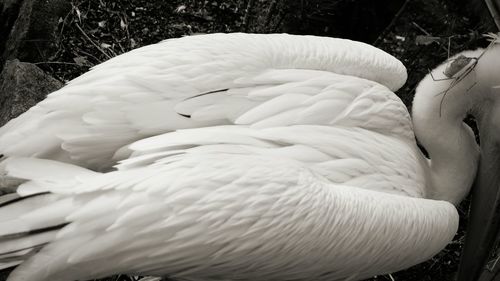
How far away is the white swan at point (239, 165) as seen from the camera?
2.25 meters

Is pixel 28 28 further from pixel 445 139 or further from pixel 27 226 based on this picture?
pixel 445 139

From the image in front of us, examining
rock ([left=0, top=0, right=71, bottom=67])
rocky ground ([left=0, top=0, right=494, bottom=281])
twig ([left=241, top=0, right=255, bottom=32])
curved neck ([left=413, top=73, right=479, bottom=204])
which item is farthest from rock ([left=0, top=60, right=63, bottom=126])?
curved neck ([left=413, top=73, right=479, bottom=204])

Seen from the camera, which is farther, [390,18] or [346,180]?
[390,18]

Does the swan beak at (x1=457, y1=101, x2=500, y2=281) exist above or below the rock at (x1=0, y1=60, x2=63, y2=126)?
below

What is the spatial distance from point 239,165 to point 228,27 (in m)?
2.45

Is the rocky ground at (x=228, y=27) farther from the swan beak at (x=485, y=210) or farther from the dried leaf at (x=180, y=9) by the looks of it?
the swan beak at (x=485, y=210)

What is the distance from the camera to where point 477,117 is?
10.7 feet

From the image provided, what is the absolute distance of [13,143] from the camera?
264cm

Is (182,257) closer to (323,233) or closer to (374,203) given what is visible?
(323,233)

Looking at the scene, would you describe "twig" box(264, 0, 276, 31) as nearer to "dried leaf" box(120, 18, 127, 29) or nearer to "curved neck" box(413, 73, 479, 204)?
"dried leaf" box(120, 18, 127, 29)

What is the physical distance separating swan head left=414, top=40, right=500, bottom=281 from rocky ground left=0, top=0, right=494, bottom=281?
0.58 metres

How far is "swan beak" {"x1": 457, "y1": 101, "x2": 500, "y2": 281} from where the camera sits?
311cm

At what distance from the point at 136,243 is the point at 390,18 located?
8.71 feet

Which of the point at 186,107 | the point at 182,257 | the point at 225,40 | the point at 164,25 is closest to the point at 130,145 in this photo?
the point at 186,107
